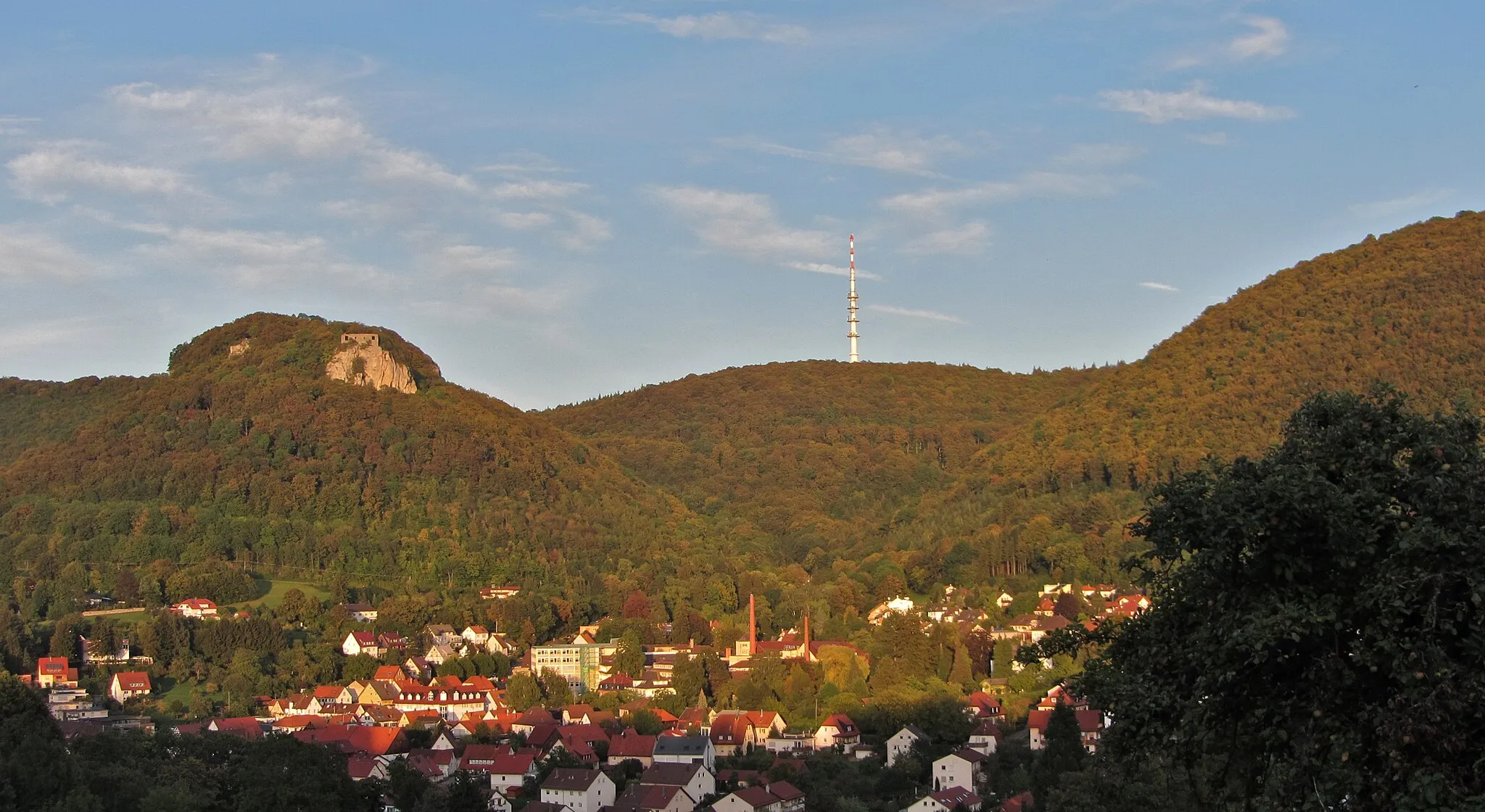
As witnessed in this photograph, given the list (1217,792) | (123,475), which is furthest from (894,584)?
(1217,792)

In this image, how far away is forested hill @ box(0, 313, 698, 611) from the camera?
80.4 metres

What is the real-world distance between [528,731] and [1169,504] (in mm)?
44859

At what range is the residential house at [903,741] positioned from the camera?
147ft

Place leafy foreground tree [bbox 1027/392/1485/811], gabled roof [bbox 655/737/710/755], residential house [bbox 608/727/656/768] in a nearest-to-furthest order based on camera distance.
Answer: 1. leafy foreground tree [bbox 1027/392/1485/811]
2. gabled roof [bbox 655/737/710/755]
3. residential house [bbox 608/727/656/768]

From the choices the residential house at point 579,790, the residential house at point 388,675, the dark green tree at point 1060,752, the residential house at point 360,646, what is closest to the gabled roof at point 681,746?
the residential house at point 579,790

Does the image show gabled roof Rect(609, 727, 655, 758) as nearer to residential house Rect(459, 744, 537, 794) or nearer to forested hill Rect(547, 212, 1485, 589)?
residential house Rect(459, 744, 537, 794)

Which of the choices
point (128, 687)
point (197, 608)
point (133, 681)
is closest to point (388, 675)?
point (133, 681)

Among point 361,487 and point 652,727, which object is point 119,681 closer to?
point 652,727

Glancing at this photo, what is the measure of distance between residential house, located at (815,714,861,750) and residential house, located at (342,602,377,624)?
92.0ft

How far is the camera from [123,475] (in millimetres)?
86312

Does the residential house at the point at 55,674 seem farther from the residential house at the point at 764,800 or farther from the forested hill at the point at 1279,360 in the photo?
the forested hill at the point at 1279,360

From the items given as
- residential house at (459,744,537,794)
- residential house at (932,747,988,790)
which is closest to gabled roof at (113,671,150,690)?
residential house at (459,744,537,794)

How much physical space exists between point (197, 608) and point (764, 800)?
37.7m

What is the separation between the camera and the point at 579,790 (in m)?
41.0
